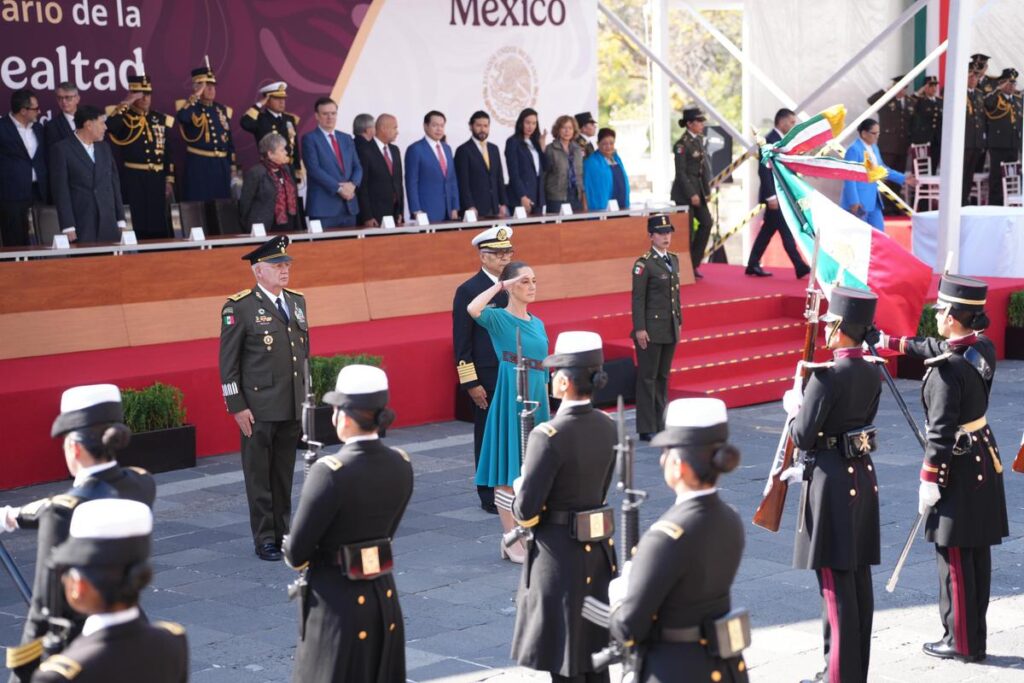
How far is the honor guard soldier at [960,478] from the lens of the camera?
24.7 feet

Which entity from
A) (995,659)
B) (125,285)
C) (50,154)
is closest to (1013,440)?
(995,659)

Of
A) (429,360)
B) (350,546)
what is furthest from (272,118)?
(350,546)

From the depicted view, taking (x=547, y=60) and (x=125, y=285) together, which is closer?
(x=125, y=285)

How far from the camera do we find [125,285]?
543 inches

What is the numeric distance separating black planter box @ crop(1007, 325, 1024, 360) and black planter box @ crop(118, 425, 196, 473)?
387 inches

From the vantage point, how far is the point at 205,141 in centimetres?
1556

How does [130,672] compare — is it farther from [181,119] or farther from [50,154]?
[181,119]

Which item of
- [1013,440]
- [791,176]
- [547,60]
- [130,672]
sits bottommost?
[1013,440]

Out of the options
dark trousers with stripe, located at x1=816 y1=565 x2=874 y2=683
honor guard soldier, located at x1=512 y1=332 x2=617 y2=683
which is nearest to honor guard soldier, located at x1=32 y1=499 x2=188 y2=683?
honor guard soldier, located at x1=512 y1=332 x2=617 y2=683

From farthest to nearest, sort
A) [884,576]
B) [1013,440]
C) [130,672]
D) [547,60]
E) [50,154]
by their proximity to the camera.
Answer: [547,60], [50,154], [1013,440], [884,576], [130,672]

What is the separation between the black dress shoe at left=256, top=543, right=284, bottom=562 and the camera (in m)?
9.40

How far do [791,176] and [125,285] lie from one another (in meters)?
6.28

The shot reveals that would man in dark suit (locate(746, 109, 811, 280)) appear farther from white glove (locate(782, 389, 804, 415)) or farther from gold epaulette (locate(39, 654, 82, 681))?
gold epaulette (locate(39, 654, 82, 681))

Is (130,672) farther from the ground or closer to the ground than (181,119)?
closer to the ground
